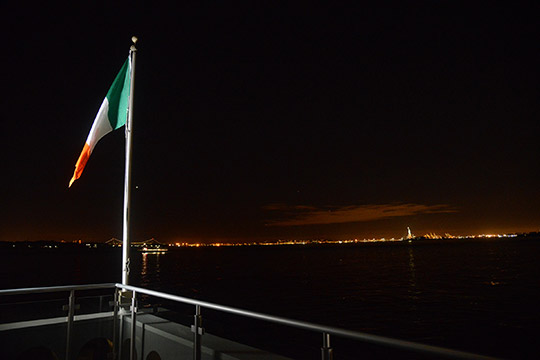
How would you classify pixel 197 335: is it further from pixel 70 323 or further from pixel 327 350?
pixel 70 323

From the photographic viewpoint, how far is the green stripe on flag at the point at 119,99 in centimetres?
→ 808

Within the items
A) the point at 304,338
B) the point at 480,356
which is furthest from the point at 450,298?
the point at 480,356

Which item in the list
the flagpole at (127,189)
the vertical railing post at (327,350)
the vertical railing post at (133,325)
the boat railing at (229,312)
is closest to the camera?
the boat railing at (229,312)

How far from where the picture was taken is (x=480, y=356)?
1973mm

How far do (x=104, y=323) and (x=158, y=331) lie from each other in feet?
4.87

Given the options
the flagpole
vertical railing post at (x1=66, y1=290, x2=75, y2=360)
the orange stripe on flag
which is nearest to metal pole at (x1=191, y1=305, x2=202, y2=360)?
vertical railing post at (x1=66, y1=290, x2=75, y2=360)

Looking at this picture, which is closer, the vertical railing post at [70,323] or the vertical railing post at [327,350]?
the vertical railing post at [327,350]

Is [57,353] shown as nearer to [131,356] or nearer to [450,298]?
[131,356]

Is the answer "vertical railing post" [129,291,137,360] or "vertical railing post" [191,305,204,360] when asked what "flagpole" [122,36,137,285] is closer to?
"vertical railing post" [129,291,137,360]

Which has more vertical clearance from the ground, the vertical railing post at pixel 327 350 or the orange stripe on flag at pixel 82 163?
the orange stripe on flag at pixel 82 163

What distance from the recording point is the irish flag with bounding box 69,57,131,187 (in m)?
8.03

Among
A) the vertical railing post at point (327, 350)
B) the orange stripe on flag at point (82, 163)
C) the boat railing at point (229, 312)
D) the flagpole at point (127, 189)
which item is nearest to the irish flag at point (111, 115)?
the orange stripe on flag at point (82, 163)

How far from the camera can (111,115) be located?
815 cm

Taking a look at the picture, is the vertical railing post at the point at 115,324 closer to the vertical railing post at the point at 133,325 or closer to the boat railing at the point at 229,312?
the boat railing at the point at 229,312
